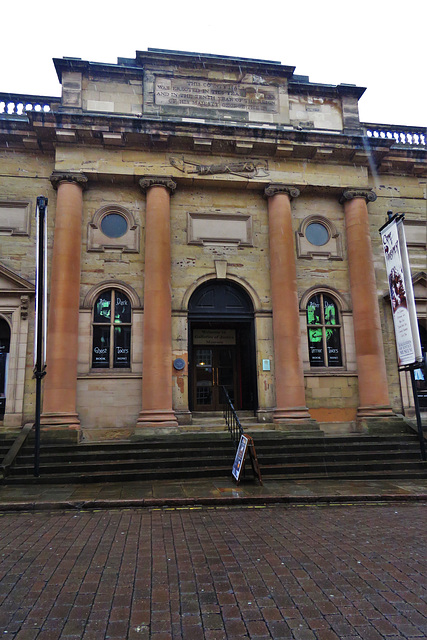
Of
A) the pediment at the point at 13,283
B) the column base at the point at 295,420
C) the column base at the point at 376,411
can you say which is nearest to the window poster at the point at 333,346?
the column base at the point at 376,411

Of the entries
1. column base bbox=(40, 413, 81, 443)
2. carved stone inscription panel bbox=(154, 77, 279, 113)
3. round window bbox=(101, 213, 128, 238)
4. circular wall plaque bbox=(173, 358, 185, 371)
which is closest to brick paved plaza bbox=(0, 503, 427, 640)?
column base bbox=(40, 413, 81, 443)

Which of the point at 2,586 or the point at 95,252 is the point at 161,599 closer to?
the point at 2,586

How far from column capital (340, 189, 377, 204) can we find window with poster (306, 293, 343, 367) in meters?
3.48

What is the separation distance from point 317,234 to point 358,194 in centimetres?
192

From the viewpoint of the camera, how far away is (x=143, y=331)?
44.2 feet

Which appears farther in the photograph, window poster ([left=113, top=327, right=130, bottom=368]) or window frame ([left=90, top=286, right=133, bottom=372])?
window poster ([left=113, top=327, right=130, bottom=368])

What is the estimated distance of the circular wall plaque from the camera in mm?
13508

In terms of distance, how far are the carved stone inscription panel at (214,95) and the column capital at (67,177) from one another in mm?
3762

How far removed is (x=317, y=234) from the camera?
50.9ft

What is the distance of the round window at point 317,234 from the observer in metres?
15.4

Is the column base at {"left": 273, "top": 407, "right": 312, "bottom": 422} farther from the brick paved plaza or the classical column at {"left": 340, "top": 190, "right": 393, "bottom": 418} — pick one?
the brick paved plaza

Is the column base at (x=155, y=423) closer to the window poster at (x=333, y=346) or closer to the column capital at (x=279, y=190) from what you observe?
the window poster at (x=333, y=346)

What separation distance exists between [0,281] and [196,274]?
19.7ft

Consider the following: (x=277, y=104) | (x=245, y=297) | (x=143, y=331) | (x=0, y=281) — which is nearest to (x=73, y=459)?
(x=143, y=331)
